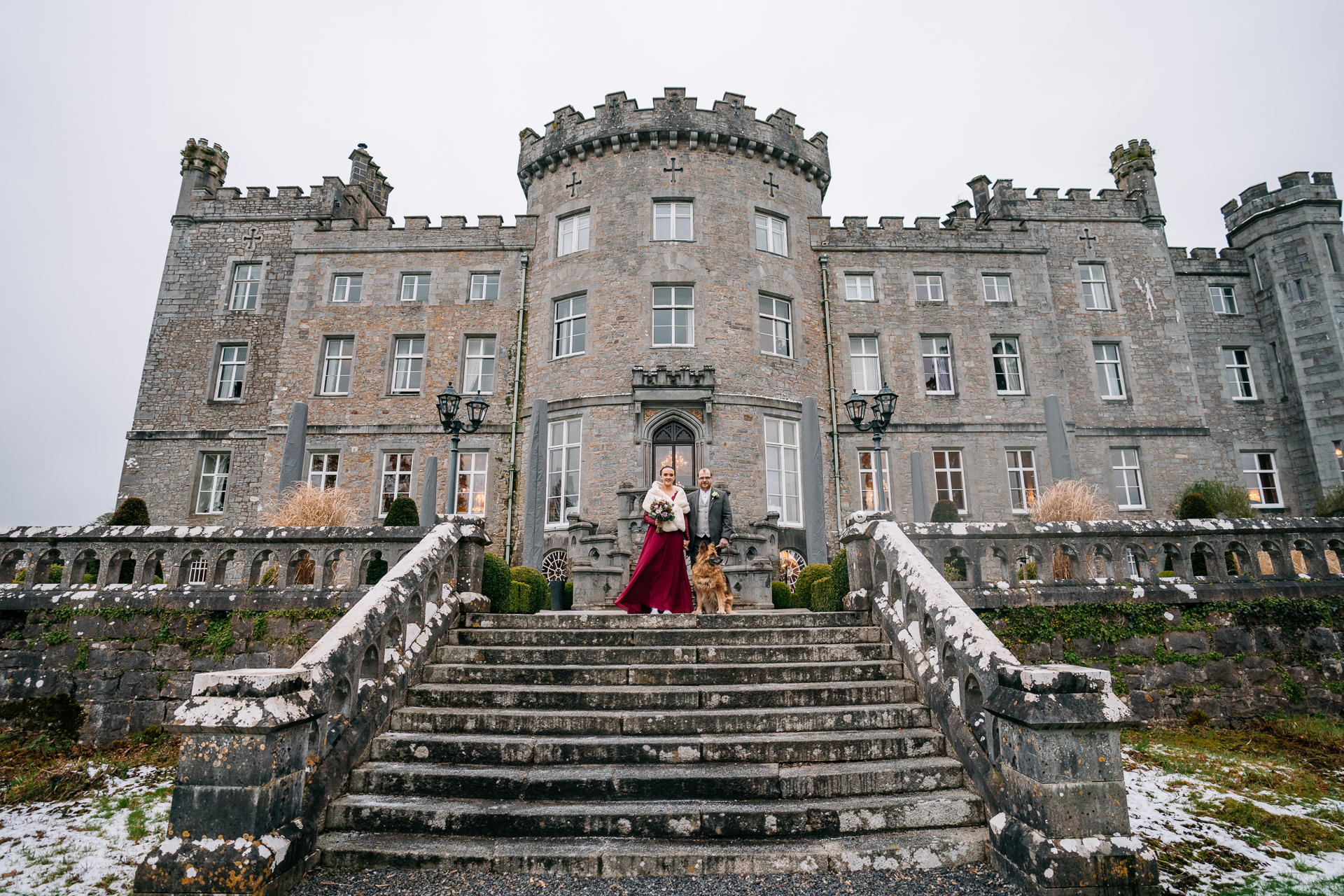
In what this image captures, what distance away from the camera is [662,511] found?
27.0 feet

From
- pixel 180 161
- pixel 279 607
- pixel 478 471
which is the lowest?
pixel 279 607

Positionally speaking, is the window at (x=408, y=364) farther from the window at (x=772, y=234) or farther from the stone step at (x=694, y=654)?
the stone step at (x=694, y=654)

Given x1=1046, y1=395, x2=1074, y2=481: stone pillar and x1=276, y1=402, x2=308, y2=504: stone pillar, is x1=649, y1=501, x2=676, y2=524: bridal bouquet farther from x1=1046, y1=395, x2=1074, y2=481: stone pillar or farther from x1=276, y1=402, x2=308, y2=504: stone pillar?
x1=1046, y1=395, x2=1074, y2=481: stone pillar

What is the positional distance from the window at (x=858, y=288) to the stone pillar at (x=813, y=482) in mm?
4218

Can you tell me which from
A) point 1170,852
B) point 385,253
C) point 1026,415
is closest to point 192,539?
point 1170,852

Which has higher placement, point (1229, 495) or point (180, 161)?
point (180, 161)

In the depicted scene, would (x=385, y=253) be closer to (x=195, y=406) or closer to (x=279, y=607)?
→ (x=195, y=406)

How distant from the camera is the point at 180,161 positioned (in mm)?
20625

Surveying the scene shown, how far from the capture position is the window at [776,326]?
17734 mm

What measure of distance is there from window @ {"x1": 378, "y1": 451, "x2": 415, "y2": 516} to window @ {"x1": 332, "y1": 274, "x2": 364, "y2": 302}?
515cm

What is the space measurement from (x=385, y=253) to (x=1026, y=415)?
19806 mm

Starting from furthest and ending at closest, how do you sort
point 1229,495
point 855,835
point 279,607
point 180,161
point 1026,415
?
point 180,161 < point 1026,415 < point 1229,495 < point 279,607 < point 855,835

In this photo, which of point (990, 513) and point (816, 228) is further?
point (816, 228)

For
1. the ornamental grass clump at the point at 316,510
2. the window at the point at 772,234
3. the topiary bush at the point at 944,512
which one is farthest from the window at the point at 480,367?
the topiary bush at the point at 944,512
